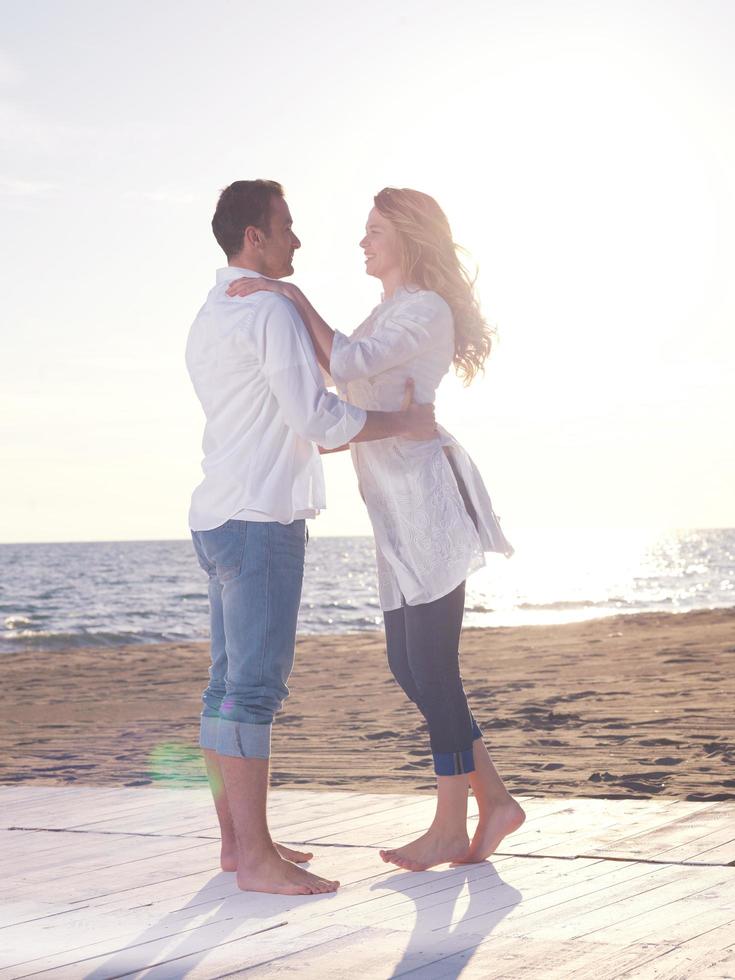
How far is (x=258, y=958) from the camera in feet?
7.86

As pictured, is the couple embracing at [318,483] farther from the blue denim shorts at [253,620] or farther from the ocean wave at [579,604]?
the ocean wave at [579,604]

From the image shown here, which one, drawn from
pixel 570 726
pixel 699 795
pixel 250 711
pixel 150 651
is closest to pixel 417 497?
pixel 250 711

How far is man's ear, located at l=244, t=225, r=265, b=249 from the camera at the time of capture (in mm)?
3238

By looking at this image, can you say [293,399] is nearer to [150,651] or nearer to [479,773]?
[479,773]

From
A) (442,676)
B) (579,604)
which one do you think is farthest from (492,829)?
(579,604)

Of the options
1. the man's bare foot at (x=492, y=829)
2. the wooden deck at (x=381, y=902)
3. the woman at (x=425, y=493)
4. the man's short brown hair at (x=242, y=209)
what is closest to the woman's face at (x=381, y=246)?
the woman at (x=425, y=493)

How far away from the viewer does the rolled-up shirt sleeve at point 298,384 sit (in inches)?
119

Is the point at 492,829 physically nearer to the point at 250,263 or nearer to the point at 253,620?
the point at 253,620

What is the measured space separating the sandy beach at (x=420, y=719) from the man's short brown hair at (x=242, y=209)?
2.92 metres

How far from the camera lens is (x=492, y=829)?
329 cm

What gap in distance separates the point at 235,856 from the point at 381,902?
0.58 meters

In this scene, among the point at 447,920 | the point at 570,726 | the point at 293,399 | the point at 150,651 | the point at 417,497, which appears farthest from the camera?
the point at 150,651

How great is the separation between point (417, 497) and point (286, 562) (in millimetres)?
423

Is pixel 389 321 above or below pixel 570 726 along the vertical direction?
above
